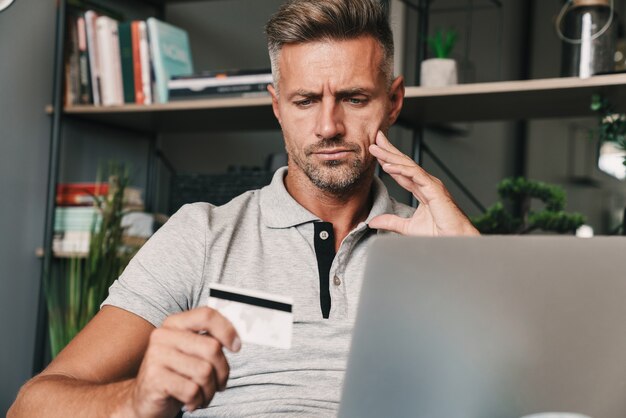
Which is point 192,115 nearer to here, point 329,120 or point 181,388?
point 329,120

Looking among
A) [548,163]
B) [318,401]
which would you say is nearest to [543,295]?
[318,401]

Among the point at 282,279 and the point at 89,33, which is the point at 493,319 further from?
A: the point at 89,33

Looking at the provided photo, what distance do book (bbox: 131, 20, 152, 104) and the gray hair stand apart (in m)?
1.15

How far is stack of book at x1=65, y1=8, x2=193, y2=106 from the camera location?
8.78ft

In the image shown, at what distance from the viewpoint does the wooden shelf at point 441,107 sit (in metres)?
2.14

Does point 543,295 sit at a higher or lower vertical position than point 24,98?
lower

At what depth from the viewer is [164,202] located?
10.4 feet

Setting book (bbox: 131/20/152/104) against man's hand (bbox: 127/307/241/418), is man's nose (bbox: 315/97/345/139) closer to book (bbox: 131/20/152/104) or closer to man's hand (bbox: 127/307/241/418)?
man's hand (bbox: 127/307/241/418)

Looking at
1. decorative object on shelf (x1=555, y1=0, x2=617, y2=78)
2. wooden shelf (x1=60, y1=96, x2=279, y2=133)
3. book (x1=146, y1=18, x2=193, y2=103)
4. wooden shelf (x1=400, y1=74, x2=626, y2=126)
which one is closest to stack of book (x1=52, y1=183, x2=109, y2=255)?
wooden shelf (x1=60, y1=96, x2=279, y2=133)

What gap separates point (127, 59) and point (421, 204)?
4.95 ft

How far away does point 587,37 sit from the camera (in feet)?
7.11

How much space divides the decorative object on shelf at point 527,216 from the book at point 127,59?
1.22 m

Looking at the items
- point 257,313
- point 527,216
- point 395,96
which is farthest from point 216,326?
point 527,216

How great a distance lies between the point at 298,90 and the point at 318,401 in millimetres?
579
